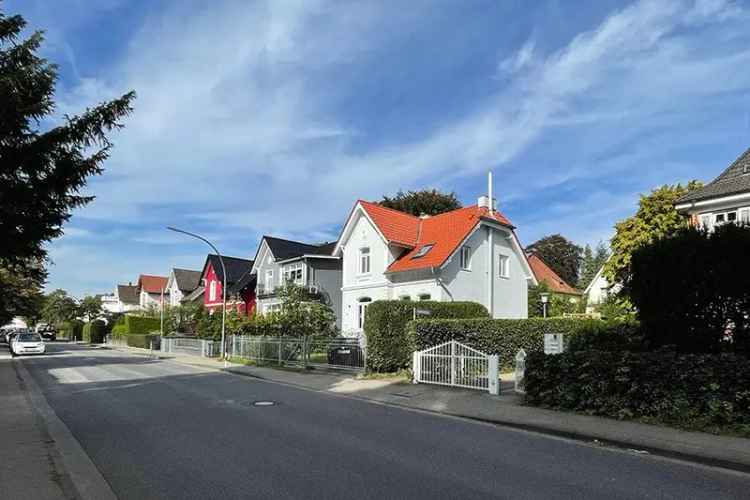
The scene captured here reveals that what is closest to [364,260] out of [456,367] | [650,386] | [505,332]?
[505,332]

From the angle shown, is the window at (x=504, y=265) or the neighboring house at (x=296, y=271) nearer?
the window at (x=504, y=265)

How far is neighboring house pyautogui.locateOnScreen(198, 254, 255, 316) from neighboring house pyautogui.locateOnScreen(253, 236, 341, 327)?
3184 mm

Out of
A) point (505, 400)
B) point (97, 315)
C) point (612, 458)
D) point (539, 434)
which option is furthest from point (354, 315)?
point (97, 315)

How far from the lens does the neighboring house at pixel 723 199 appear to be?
24391 mm

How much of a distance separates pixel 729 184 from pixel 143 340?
1768 inches

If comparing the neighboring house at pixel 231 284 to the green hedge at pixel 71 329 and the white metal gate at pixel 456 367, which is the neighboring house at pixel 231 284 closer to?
the green hedge at pixel 71 329

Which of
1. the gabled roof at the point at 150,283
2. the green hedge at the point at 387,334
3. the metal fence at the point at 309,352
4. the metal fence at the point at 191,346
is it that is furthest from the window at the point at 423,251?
the gabled roof at the point at 150,283

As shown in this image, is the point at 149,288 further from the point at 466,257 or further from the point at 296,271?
the point at 466,257

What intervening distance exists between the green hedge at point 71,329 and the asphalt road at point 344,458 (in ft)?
231

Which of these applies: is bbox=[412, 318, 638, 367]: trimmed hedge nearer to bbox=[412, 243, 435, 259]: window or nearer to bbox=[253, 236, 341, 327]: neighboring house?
bbox=[412, 243, 435, 259]: window

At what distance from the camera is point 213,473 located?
691 cm

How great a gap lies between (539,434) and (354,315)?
23807 mm

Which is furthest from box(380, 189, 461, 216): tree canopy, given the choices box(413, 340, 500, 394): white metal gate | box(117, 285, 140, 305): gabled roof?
box(117, 285, 140, 305): gabled roof

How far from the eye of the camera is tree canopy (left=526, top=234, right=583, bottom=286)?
73312 millimetres
